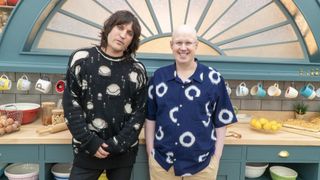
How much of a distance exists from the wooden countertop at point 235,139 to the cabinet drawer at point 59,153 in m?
0.04

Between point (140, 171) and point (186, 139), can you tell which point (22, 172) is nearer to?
point (140, 171)

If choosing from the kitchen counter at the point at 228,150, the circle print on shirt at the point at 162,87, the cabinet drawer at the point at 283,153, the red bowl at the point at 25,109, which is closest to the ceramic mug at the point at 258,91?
the kitchen counter at the point at 228,150

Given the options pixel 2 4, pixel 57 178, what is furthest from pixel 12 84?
pixel 2 4

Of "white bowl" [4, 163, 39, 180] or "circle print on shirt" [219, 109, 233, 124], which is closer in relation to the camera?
"circle print on shirt" [219, 109, 233, 124]

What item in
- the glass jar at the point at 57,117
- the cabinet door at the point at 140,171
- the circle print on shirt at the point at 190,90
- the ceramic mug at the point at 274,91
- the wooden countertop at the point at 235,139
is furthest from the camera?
the ceramic mug at the point at 274,91

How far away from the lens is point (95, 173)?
166 cm

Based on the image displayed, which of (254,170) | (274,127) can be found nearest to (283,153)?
(274,127)

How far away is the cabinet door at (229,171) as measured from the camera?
6.55ft

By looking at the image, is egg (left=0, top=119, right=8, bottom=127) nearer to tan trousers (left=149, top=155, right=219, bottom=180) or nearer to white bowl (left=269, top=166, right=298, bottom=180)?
tan trousers (left=149, top=155, right=219, bottom=180)

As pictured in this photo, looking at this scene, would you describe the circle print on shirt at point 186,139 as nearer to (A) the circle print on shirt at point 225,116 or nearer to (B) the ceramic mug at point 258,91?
(A) the circle print on shirt at point 225,116

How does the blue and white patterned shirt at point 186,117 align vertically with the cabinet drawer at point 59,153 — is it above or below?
above

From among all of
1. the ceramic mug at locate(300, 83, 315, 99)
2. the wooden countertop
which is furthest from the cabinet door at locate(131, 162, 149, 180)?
the ceramic mug at locate(300, 83, 315, 99)

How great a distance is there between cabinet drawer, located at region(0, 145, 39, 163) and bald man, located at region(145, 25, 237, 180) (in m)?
0.77

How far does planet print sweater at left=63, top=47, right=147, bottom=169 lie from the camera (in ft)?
5.00
